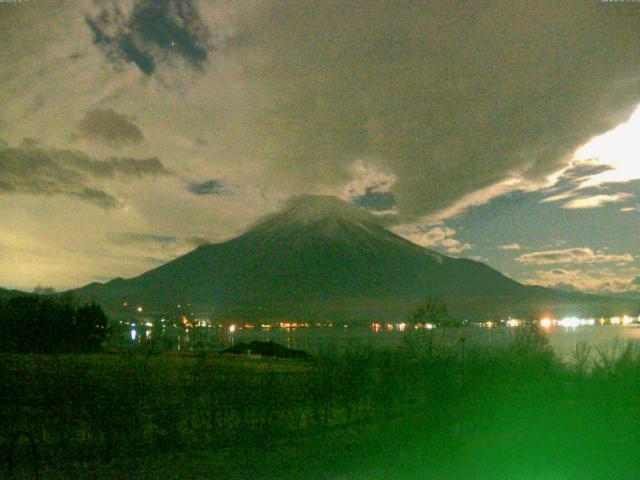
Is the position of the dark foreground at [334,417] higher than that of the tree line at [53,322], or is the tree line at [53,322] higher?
the tree line at [53,322]

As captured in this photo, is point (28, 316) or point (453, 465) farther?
point (28, 316)

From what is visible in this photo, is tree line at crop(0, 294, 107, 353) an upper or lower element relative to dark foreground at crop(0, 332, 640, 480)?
upper

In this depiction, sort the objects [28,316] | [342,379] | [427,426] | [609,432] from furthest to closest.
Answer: [28,316], [342,379], [427,426], [609,432]

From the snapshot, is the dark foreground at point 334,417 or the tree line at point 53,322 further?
the tree line at point 53,322

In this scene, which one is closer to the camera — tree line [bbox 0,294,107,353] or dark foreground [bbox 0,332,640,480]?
dark foreground [bbox 0,332,640,480]

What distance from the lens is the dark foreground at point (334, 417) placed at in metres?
10.9

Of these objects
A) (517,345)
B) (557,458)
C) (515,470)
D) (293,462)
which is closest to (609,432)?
(557,458)

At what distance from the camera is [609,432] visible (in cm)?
1303

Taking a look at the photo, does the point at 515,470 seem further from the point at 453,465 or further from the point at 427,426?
the point at 427,426

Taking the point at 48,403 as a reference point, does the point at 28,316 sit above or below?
above

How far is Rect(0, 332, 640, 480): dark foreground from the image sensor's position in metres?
10.9

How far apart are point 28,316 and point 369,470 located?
2190 centimetres

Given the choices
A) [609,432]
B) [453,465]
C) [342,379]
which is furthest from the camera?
[342,379]

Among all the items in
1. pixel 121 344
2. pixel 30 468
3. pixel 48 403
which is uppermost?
pixel 121 344
